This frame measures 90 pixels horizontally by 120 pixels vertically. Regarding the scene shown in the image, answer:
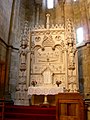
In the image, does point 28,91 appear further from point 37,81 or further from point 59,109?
point 59,109

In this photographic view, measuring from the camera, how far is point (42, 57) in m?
11.7

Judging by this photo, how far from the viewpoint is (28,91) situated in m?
10.0

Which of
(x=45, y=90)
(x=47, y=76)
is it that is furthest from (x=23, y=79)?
(x=45, y=90)

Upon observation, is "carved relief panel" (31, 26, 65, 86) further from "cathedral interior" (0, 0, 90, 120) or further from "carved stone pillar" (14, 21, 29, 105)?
"carved stone pillar" (14, 21, 29, 105)

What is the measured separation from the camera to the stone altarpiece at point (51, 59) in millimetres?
10805

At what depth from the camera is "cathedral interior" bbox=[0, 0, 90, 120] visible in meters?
10.7

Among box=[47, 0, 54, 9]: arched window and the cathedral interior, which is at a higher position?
box=[47, 0, 54, 9]: arched window

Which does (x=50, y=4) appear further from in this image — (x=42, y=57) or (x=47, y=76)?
(x=47, y=76)

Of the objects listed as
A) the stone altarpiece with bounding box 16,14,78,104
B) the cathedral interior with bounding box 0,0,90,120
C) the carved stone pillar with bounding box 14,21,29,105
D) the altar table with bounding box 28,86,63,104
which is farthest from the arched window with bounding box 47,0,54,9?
the altar table with bounding box 28,86,63,104

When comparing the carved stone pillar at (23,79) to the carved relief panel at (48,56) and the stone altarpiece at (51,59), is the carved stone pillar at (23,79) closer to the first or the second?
the stone altarpiece at (51,59)

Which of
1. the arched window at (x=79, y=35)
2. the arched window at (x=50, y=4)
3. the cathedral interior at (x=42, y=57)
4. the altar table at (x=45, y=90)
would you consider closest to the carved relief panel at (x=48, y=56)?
the cathedral interior at (x=42, y=57)

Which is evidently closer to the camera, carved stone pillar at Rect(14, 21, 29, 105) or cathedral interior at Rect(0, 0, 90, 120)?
carved stone pillar at Rect(14, 21, 29, 105)

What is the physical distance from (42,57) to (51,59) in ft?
2.00

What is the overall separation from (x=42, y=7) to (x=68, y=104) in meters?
11.6
